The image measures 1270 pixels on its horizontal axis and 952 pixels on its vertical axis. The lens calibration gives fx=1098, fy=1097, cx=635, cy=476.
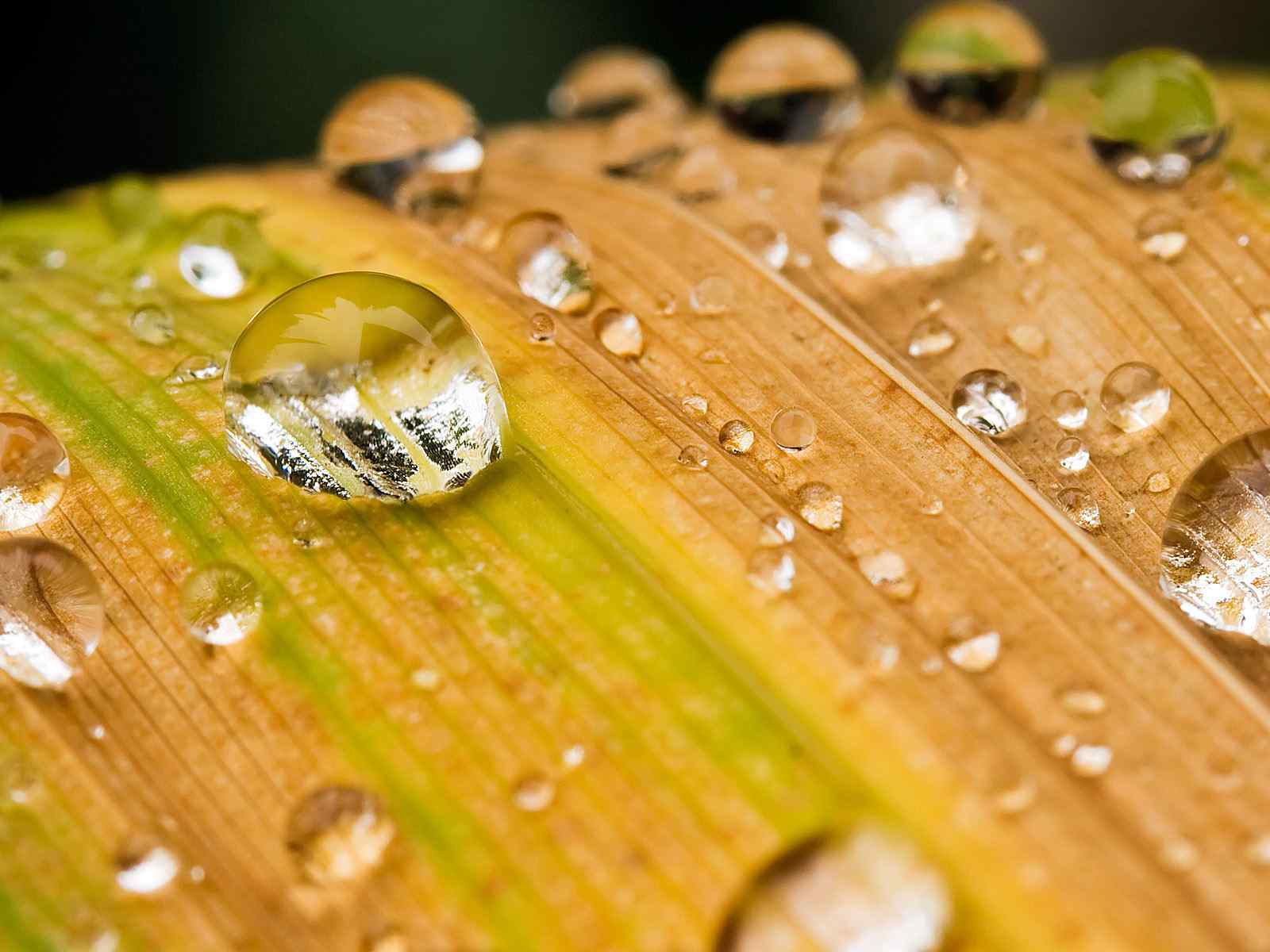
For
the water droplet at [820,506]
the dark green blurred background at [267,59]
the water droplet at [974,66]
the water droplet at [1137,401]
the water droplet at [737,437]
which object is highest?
the water droplet at [974,66]

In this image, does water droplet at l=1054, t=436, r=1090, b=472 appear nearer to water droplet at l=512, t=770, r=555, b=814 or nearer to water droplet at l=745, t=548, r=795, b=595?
water droplet at l=745, t=548, r=795, b=595

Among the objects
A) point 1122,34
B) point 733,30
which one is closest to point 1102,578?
point 733,30

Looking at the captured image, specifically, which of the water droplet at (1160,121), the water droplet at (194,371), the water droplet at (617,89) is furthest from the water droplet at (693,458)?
the water droplet at (617,89)

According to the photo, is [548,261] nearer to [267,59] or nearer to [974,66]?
[974,66]

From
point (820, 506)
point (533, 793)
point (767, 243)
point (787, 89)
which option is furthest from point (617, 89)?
point (533, 793)

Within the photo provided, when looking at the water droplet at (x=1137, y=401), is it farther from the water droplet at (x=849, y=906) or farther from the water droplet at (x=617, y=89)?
the water droplet at (x=617, y=89)

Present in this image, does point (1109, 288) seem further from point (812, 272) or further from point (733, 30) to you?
point (733, 30)
